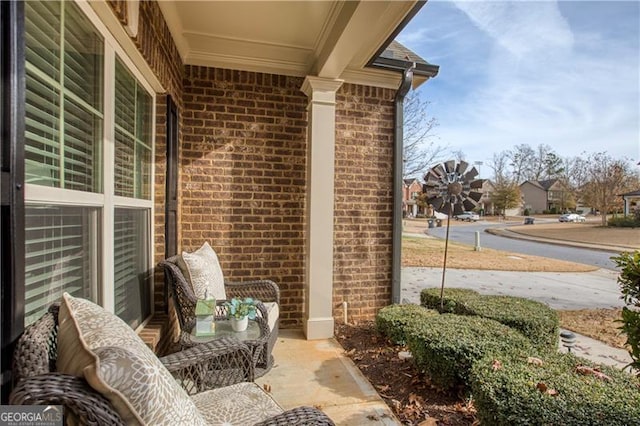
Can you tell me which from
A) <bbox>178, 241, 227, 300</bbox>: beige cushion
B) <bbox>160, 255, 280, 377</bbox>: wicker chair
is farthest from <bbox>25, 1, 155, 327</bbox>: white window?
<bbox>178, 241, 227, 300</bbox>: beige cushion

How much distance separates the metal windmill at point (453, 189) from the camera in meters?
3.85

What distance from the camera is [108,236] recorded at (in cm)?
180

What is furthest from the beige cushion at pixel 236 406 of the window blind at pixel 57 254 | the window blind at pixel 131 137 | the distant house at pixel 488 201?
the distant house at pixel 488 201

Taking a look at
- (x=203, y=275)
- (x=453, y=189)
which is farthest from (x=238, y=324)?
(x=453, y=189)

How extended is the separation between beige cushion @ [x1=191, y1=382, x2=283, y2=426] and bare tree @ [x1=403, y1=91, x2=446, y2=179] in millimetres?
9750

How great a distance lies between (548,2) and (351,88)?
217 cm

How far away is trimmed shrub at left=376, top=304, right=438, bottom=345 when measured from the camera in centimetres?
305

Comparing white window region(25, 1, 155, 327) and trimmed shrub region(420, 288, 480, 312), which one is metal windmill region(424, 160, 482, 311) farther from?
white window region(25, 1, 155, 327)

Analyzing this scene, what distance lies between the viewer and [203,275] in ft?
8.59

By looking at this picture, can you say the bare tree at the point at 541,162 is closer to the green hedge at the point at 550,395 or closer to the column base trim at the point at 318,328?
the column base trim at the point at 318,328

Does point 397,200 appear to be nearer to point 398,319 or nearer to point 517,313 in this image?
point 398,319

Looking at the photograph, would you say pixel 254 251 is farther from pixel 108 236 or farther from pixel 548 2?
pixel 548 2

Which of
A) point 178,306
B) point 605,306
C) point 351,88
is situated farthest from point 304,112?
point 605,306

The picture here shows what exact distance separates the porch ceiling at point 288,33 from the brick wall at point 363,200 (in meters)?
0.34
